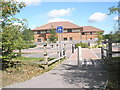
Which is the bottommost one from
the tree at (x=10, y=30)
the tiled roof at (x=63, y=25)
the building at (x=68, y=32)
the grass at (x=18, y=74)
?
the grass at (x=18, y=74)

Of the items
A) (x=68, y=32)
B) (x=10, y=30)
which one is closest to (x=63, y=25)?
(x=68, y=32)

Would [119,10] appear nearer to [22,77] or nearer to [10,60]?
[22,77]

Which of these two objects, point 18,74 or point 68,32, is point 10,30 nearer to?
point 18,74

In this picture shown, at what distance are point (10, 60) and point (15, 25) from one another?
1.55 m

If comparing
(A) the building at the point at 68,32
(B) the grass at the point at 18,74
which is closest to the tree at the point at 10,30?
(B) the grass at the point at 18,74

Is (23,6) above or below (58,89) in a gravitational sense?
above

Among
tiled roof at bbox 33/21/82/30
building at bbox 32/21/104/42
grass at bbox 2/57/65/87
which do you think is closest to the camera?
grass at bbox 2/57/65/87

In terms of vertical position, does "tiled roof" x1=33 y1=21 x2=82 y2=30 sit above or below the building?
above

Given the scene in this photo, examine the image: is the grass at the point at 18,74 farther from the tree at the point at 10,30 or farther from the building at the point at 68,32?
the building at the point at 68,32

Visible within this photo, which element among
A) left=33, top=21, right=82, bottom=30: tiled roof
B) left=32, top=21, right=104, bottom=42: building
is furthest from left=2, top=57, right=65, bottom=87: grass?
left=33, top=21, right=82, bottom=30: tiled roof

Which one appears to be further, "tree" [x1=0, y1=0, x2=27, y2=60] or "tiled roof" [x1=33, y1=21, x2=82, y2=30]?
"tiled roof" [x1=33, y1=21, x2=82, y2=30]

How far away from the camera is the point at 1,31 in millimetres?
5758

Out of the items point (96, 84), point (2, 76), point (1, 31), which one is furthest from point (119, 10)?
point (2, 76)

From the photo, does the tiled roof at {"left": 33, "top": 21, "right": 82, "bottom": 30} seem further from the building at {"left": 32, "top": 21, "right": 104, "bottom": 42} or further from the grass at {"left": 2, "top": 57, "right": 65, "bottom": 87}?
the grass at {"left": 2, "top": 57, "right": 65, "bottom": 87}
